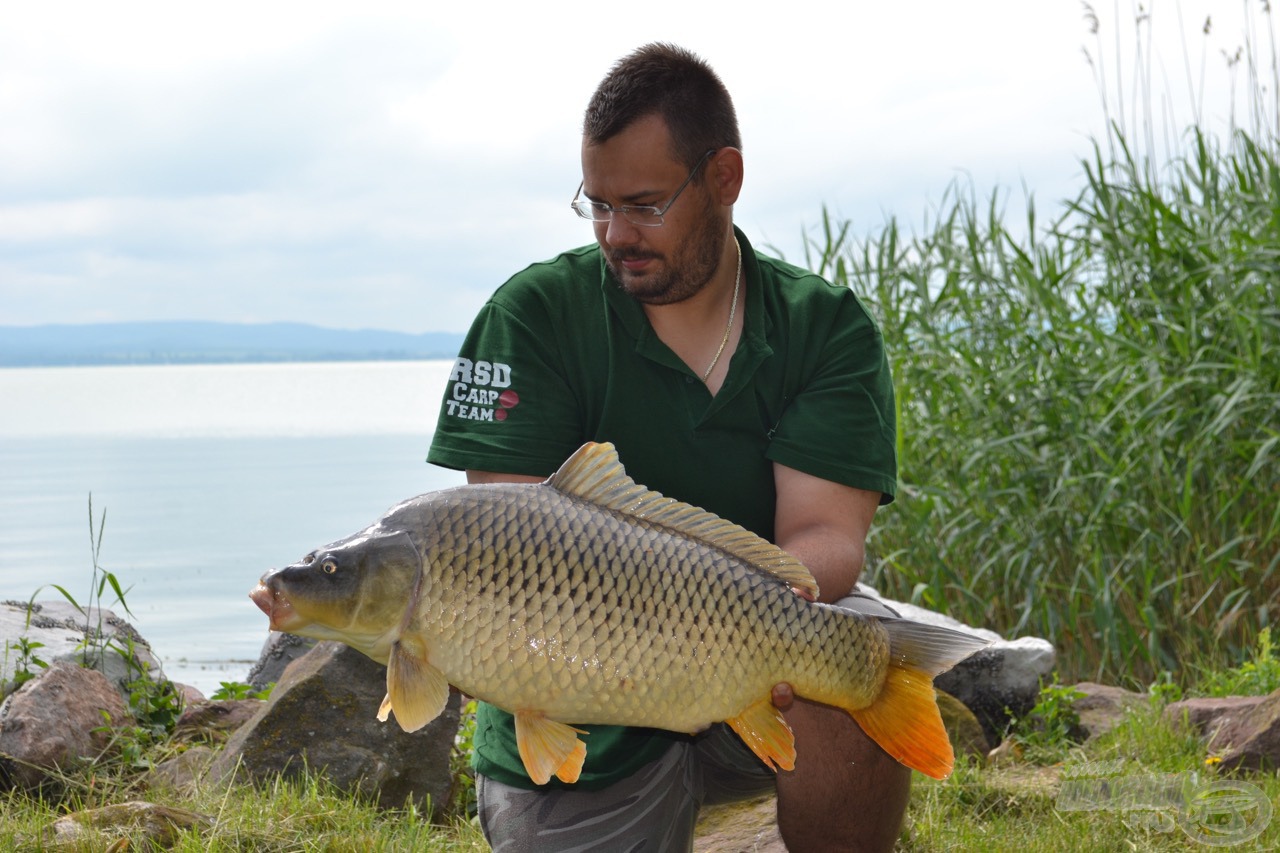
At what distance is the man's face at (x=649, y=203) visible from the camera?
2352mm

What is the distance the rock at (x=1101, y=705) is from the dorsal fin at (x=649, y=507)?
2134 mm

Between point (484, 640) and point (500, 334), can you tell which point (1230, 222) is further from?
point (484, 640)

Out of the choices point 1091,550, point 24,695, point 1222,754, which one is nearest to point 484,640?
point 24,695

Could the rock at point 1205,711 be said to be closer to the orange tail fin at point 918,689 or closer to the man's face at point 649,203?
the orange tail fin at point 918,689

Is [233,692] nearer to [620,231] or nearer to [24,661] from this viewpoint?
[24,661]

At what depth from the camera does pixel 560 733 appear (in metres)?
1.89

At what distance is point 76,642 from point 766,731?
2358mm

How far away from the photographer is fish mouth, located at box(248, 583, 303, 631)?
5.78 feet

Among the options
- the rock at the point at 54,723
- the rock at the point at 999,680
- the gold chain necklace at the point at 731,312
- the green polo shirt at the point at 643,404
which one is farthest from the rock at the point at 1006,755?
the rock at the point at 54,723

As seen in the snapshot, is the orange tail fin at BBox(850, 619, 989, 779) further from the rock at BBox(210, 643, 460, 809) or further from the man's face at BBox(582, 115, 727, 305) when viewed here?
the rock at BBox(210, 643, 460, 809)

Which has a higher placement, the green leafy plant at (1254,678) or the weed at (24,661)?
the weed at (24,661)

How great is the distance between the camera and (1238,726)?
11.2ft

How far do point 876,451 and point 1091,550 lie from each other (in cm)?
233

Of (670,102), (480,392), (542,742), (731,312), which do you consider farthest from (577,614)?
(670,102)
